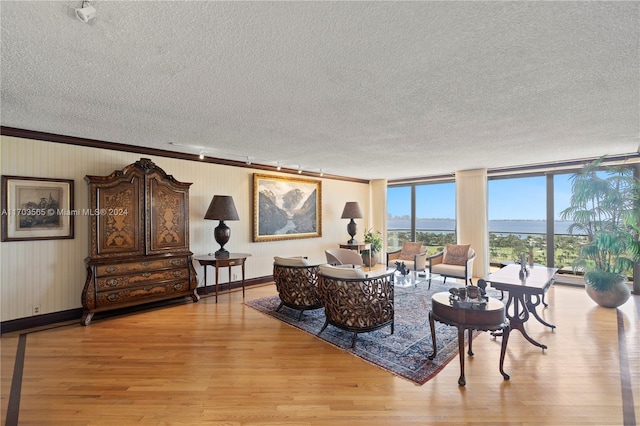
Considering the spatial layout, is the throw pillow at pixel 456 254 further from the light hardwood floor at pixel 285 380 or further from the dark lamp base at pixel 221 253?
the dark lamp base at pixel 221 253

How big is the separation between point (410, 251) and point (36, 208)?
6277 mm

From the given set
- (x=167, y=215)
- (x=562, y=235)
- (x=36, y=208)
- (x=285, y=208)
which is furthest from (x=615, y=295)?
(x=36, y=208)

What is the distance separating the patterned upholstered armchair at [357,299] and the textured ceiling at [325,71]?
1754 mm

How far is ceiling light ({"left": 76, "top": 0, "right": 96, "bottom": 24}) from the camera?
1414 mm

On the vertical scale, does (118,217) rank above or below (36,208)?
below

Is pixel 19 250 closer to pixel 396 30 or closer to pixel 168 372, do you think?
pixel 168 372

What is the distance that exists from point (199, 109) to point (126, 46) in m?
1.07

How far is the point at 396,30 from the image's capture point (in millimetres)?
1624

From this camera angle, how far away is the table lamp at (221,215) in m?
4.74

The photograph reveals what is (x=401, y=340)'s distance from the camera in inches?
127

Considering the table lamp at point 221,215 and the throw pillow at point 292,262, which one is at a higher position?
the table lamp at point 221,215

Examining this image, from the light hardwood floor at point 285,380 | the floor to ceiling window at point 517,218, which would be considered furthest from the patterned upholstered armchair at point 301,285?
the floor to ceiling window at point 517,218

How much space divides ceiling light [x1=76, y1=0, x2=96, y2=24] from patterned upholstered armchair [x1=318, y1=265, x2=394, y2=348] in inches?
109

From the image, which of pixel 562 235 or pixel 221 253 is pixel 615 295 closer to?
pixel 562 235
